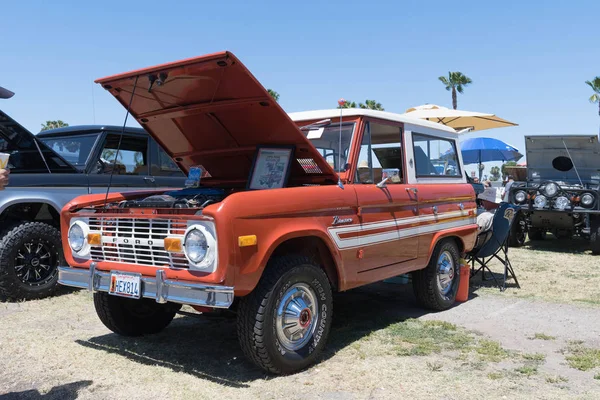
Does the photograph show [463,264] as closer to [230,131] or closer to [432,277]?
[432,277]

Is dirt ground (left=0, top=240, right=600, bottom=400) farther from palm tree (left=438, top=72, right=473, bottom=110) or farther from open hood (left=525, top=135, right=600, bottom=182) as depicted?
palm tree (left=438, top=72, right=473, bottom=110)

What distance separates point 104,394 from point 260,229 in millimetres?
1482

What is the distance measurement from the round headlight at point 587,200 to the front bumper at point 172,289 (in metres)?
9.05

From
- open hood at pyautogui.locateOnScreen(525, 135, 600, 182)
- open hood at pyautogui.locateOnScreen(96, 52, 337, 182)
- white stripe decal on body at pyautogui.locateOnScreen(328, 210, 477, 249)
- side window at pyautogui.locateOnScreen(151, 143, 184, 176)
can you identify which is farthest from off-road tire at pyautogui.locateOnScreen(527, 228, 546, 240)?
open hood at pyautogui.locateOnScreen(96, 52, 337, 182)

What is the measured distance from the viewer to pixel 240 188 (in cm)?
528

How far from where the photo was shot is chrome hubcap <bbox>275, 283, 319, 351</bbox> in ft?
12.6

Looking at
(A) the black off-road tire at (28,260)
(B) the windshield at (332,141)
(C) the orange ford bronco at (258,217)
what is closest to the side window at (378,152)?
(C) the orange ford bronco at (258,217)

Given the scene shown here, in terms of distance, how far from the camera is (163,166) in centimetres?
777

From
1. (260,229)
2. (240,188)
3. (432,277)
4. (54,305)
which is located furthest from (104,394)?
(432,277)

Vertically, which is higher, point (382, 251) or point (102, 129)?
point (102, 129)

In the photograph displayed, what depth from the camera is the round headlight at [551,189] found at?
417 inches

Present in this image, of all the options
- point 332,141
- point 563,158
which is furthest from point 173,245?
point 563,158

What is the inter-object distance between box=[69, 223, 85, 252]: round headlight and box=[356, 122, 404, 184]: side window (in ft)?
7.46

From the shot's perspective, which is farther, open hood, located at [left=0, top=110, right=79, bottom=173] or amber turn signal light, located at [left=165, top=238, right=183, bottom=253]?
open hood, located at [left=0, top=110, right=79, bottom=173]
